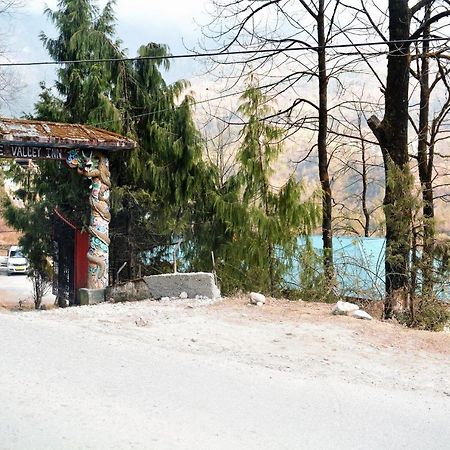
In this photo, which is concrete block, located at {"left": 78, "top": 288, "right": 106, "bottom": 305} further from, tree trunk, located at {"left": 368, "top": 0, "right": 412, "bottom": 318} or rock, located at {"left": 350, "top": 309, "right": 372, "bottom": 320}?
tree trunk, located at {"left": 368, "top": 0, "right": 412, "bottom": 318}

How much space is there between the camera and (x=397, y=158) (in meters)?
12.1

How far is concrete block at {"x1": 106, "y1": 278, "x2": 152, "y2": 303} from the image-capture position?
37.1 feet

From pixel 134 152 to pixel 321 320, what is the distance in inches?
359

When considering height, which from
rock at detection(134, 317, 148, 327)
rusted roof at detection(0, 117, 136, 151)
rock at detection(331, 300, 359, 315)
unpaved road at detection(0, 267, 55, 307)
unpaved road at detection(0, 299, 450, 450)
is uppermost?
rusted roof at detection(0, 117, 136, 151)

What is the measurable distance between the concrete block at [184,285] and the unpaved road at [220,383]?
131cm

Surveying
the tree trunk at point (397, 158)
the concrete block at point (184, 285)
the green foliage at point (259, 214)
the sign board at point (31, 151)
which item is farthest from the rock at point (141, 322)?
the sign board at point (31, 151)

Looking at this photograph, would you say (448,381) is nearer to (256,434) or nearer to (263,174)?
(256,434)

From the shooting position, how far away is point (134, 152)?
16859mm

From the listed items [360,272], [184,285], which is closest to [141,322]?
[184,285]

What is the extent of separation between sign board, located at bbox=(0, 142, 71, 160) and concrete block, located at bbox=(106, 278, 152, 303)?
283 centimetres

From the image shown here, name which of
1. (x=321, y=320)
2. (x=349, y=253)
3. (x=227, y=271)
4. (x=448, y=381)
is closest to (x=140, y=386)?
(x=448, y=381)

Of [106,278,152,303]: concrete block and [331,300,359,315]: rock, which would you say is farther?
[106,278,152,303]: concrete block

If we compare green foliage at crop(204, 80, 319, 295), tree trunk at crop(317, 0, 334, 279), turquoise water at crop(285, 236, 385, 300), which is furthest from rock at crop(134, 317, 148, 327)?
tree trunk at crop(317, 0, 334, 279)

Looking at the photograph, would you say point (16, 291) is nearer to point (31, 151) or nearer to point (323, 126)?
point (323, 126)
